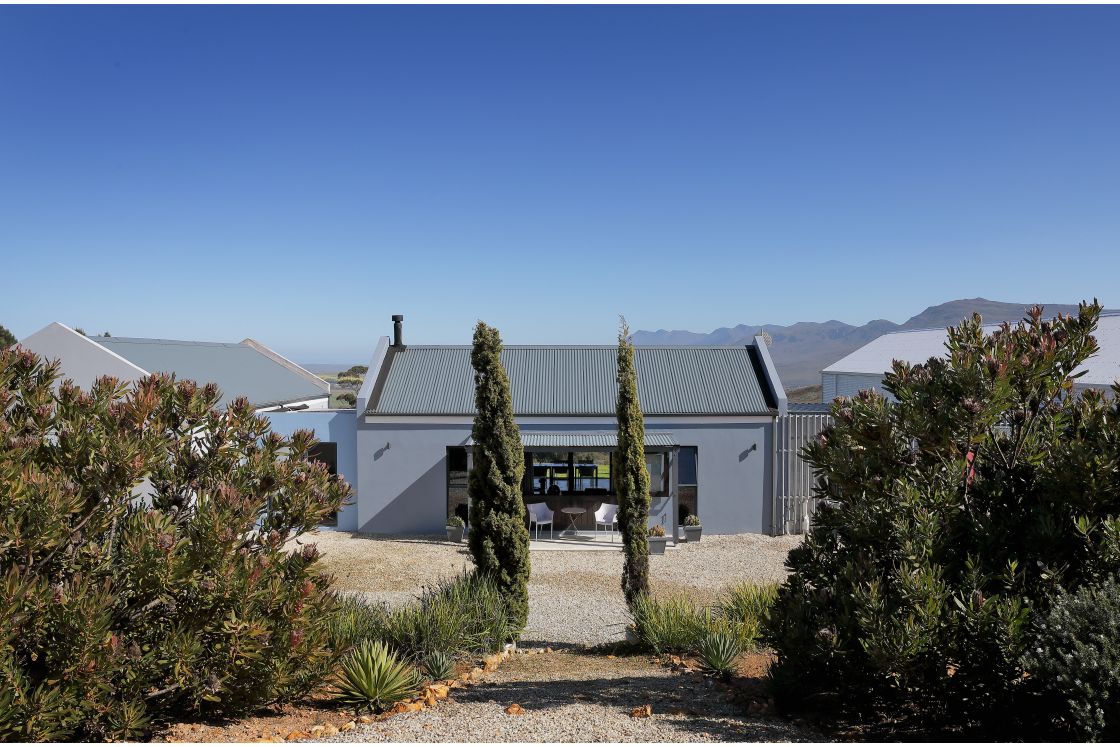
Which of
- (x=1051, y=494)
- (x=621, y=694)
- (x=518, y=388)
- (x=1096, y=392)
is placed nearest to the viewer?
(x=1051, y=494)

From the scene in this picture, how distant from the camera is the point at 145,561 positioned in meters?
4.81

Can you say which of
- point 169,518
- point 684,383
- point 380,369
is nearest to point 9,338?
point 380,369

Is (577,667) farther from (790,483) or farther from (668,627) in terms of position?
(790,483)

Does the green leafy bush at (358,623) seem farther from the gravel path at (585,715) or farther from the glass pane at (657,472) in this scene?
the glass pane at (657,472)

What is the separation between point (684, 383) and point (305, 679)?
14.7 meters

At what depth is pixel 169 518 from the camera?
5383 mm

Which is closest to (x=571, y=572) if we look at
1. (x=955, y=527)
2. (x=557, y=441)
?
(x=557, y=441)

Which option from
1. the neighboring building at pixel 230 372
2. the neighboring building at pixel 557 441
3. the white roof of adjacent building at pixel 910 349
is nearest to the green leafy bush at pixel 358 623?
the neighboring building at pixel 230 372

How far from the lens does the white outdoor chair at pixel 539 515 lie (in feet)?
57.3

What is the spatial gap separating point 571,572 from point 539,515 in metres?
2.96

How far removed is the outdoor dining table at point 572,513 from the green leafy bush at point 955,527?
11984mm

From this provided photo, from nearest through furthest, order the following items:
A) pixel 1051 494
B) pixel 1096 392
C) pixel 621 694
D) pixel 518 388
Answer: pixel 1051 494 < pixel 1096 392 < pixel 621 694 < pixel 518 388

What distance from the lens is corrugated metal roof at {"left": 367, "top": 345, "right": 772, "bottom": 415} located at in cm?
1862

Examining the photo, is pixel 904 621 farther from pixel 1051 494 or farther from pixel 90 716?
pixel 90 716
